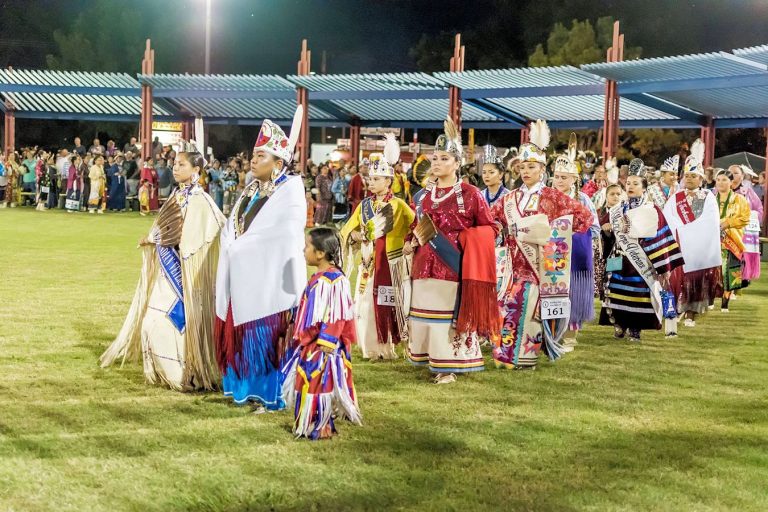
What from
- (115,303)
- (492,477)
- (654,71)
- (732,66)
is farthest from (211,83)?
(492,477)

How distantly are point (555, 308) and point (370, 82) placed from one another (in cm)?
1770

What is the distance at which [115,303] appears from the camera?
10430 millimetres

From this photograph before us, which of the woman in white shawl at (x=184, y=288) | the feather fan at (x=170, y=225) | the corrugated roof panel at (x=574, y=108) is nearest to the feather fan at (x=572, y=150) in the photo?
the woman in white shawl at (x=184, y=288)

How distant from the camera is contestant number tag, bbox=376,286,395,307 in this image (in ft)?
26.1

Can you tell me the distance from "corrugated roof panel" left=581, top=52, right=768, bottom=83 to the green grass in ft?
33.2

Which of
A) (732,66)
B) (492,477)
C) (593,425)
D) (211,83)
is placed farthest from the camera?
(211,83)

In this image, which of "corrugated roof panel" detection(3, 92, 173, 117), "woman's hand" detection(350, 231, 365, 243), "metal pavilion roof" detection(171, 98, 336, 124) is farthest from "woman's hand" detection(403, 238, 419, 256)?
"corrugated roof panel" detection(3, 92, 173, 117)

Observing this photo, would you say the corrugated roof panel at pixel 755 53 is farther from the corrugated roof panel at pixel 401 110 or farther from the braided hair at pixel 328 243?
the braided hair at pixel 328 243

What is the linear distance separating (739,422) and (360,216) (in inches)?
125

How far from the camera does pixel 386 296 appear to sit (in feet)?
26.1

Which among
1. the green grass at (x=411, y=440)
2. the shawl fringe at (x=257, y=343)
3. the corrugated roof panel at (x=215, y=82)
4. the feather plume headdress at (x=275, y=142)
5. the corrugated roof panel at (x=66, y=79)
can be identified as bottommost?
the green grass at (x=411, y=440)

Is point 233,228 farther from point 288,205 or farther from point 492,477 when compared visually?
point 492,477

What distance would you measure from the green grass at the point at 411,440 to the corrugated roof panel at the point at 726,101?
13301mm

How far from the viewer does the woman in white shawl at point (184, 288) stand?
254 inches
